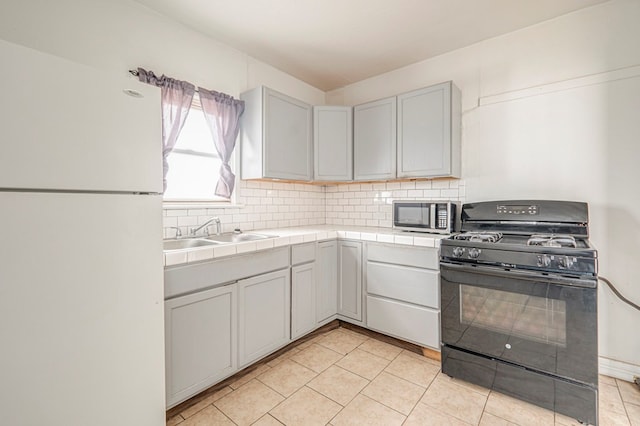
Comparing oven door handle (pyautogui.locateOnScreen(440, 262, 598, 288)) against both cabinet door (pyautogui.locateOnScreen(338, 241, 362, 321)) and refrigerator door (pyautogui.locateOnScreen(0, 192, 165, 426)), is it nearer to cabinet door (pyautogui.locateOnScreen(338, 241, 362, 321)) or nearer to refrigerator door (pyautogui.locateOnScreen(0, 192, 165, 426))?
cabinet door (pyautogui.locateOnScreen(338, 241, 362, 321))

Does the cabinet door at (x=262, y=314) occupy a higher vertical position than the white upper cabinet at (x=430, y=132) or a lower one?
lower

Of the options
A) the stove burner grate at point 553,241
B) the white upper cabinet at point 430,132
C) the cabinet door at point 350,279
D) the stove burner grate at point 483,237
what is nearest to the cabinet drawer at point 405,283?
the cabinet door at point 350,279

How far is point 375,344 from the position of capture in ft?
8.32

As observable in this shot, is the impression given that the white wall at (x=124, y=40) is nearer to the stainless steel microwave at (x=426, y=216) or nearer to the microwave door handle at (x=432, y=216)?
the stainless steel microwave at (x=426, y=216)

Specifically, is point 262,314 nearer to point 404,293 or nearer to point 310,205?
point 404,293

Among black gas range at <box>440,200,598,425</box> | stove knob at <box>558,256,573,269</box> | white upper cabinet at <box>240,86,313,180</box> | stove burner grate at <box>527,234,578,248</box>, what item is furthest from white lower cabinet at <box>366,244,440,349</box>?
white upper cabinet at <box>240,86,313,180</box>

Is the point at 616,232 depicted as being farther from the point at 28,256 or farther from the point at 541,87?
the point at 28,256

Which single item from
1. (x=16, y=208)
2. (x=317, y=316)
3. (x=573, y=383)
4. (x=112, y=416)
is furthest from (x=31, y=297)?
(x=573, y=383)

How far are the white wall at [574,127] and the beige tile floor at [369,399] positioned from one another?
2.87ft

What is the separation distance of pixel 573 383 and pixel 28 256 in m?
2.63

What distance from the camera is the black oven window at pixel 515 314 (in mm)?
1646

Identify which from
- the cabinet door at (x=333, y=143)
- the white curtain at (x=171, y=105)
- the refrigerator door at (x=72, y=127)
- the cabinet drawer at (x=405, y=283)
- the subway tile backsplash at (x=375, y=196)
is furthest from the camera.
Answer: the cabinet door at (x=333, y=143)

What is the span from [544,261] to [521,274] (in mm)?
141

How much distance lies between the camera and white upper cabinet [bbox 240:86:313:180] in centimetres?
257
